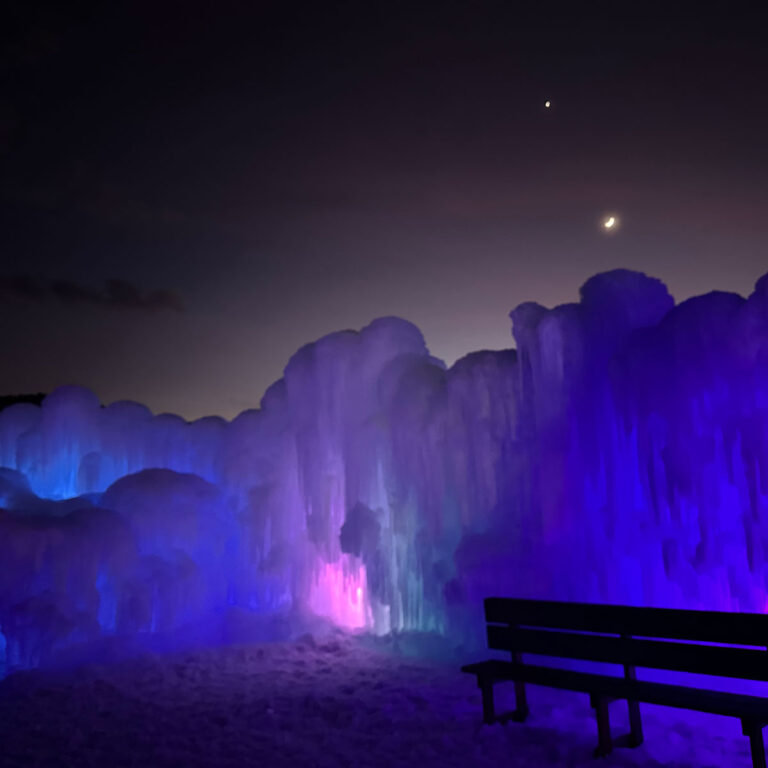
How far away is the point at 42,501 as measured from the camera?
1069 centimetres

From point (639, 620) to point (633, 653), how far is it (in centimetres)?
21

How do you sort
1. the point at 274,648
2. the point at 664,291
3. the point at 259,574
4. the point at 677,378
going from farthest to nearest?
the point at 259,574 → the point at 274,648 → the point at 664,291 → the point at 677,378

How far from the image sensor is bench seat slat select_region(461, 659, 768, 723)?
3.78 metres

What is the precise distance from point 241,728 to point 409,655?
10.5ft

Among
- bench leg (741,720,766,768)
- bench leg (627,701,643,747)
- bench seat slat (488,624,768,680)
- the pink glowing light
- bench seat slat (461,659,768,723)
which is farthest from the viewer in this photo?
the pink glowing light

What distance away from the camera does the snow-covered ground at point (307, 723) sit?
4508 mm

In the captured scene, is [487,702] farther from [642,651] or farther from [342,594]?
[342,594]

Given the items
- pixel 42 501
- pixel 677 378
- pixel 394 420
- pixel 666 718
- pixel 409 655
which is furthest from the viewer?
pixel 42 501

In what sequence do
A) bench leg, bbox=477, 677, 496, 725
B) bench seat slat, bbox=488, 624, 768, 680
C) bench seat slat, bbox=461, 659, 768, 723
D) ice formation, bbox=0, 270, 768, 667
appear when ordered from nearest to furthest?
bench seat slat, bbox=461, 659, 768, 723 → bench seat slat, bbox=488, 624, 768, 680 → bench leg, bbox=477, 677, 496, 725 → ice formation, bbox=0, 270, 768, 667

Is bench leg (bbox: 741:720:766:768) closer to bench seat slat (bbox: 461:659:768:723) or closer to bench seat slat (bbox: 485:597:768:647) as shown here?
bench seat slat (bbox: 461:659:768:723)

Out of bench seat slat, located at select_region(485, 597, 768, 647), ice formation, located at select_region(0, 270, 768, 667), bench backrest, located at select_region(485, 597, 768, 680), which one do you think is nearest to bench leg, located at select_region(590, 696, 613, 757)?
bench backrest, located at select_region(485, 597, 768, 680)

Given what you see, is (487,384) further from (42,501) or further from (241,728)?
(42,501)

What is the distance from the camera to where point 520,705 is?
16.8 ft

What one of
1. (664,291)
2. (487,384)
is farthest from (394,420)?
(664,291)
